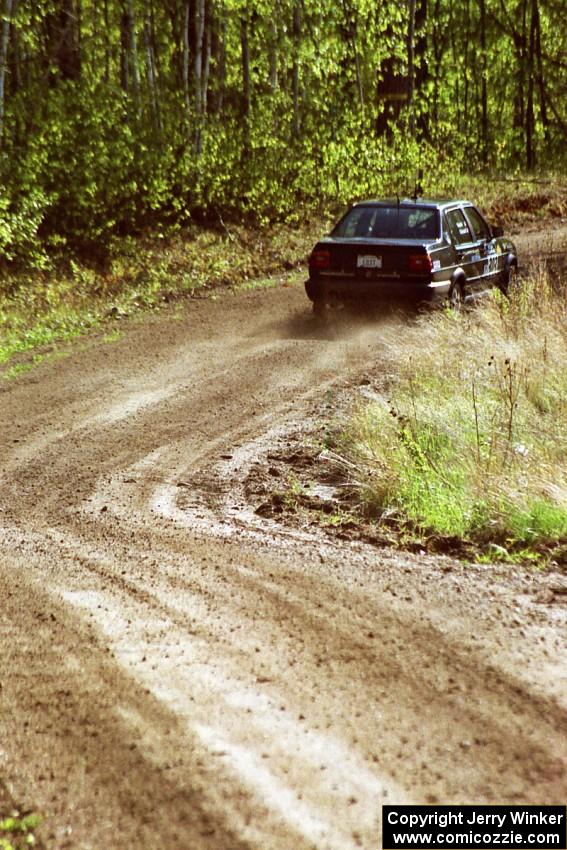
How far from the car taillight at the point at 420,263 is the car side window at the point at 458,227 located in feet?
2.81

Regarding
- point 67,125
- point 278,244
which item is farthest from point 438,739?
point 278,244

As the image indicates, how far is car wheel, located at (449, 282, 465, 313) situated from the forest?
8.13ft

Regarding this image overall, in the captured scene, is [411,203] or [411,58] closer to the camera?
[411,203]

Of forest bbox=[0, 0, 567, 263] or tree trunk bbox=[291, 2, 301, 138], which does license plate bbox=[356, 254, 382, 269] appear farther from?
tree trunk bbox=[291, 2, 301, 138]

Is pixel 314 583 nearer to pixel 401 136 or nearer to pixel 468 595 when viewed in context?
pixel 468 595

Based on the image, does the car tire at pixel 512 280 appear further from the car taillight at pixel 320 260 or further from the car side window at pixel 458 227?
the car taillight at pixel 320 260

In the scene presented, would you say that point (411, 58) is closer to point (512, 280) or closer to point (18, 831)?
point (512, 280)

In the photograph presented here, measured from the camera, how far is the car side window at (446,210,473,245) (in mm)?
13484

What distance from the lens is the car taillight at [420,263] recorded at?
12789 millimetres

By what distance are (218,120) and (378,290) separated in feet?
30.9

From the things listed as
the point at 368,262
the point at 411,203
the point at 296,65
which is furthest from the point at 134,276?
the point at 296,65

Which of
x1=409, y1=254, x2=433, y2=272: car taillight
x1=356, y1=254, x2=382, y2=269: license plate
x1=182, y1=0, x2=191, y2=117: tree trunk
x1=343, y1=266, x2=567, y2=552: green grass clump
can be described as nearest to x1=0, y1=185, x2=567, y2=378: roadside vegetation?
x1=182, y1=0, x2=191, y2=117: tree trunk

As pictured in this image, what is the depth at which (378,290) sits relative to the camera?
13078 mm

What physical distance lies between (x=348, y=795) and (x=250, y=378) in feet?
26.2
